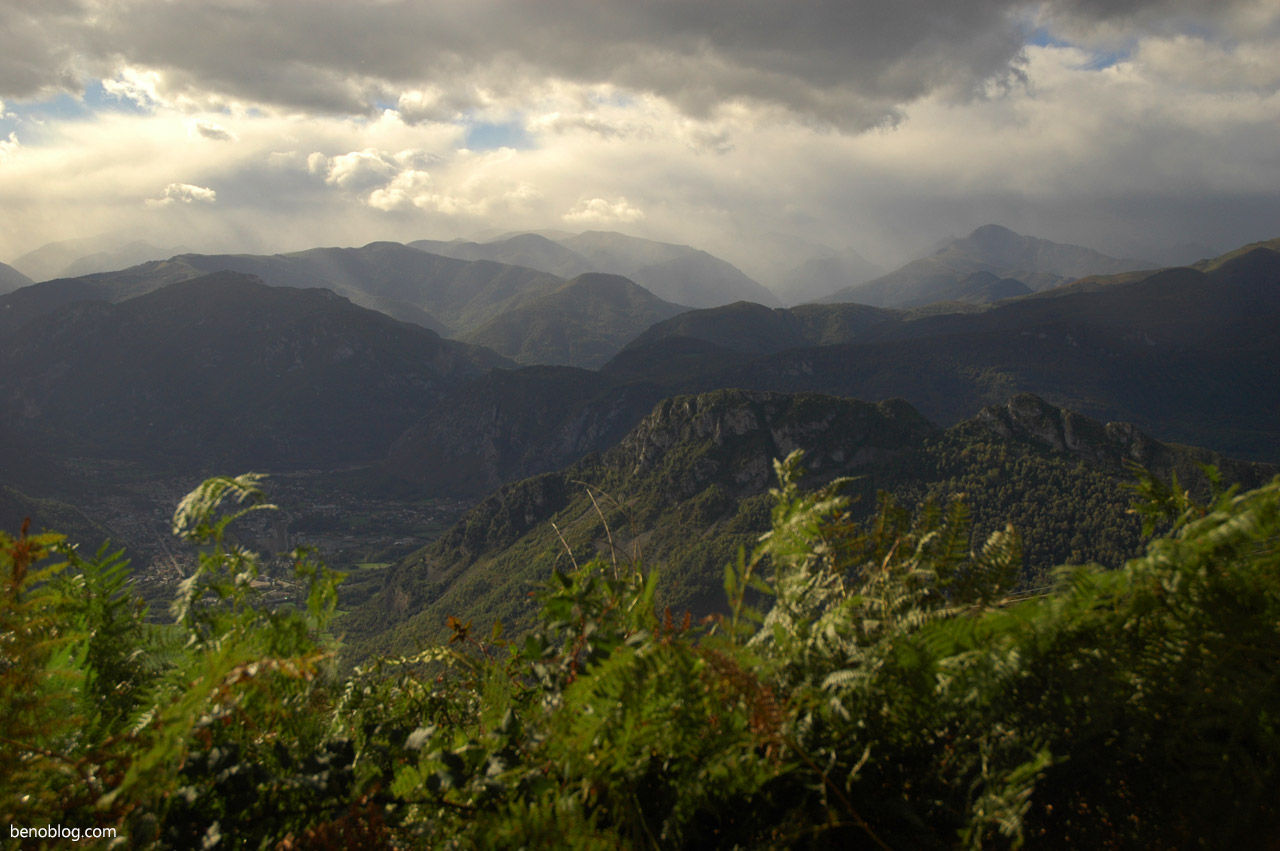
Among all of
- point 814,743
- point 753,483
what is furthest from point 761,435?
point 814,743

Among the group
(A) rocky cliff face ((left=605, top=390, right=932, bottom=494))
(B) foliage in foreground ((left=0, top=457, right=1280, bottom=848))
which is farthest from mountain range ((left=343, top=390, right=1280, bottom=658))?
(B) foliage in foreground ((left=0, top=457, right=1280, bottom=848))

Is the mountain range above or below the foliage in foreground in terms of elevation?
below

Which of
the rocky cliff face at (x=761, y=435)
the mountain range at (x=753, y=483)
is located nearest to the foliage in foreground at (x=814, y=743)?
the mountain range at (x=753, y=483)

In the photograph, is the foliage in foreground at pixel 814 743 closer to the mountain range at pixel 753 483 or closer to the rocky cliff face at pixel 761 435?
the mountain range at pixel 753 483

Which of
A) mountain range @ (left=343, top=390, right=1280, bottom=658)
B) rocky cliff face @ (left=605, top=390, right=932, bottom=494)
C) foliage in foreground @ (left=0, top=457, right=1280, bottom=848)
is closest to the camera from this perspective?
foliage in foreground @ (left=0, top=457, right=1280, bottom=848)

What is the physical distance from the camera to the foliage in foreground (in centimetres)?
175

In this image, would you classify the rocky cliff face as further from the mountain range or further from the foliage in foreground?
the foliage in foreground

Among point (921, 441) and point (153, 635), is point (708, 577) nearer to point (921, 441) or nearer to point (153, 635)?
point (921, 441)

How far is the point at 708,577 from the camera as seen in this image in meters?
109

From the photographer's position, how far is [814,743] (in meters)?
Result: 2.04

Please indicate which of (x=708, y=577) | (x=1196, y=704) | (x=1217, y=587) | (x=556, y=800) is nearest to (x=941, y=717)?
(x=1196, y=704)

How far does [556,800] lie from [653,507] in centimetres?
14860

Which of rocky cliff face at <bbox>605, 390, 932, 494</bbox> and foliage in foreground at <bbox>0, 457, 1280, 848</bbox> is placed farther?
rocky cliff face at <bbox>605, 390, 932, 494</bbox>

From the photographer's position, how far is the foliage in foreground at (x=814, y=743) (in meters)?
1.75
